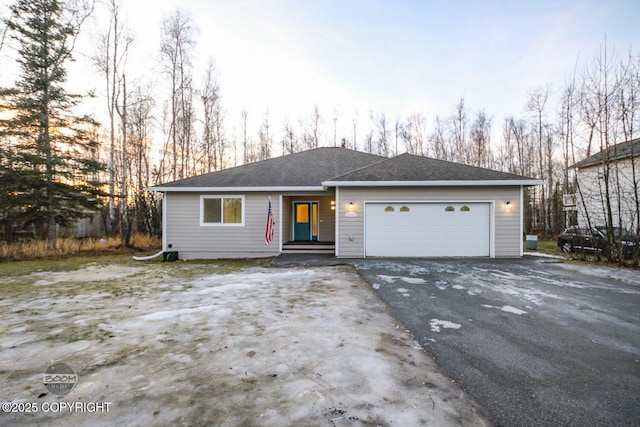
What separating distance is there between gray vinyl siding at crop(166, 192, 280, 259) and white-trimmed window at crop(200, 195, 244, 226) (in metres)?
0.15

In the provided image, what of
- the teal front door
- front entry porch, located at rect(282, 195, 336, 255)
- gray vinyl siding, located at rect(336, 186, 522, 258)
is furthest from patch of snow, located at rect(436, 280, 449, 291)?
the teal front door

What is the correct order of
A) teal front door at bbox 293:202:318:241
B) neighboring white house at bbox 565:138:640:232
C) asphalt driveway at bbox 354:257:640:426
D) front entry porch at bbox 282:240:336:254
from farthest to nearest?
teal front door at bbox 293:202:318:241
front entry porch at bbox 282:240:336:254
neighboring white house at bbox 565:138:640:232
asphalt driveway at bbox 354:257:640:426

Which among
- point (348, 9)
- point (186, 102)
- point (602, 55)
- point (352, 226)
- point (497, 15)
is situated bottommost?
point (352, 226)

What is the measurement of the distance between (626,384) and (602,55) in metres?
10.1

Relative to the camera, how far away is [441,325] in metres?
3.57

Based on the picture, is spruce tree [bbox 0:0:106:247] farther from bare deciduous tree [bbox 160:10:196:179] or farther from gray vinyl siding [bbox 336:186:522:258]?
gray vinyl siding [bbox 336:186:522:258]

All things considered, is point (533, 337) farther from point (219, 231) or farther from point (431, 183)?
point (219, 231)

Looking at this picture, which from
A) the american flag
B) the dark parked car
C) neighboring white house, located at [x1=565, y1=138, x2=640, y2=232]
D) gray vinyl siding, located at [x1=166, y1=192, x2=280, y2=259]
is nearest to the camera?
neighboring white house, located at [x1=565, y1=138, x2=640, y2=232]

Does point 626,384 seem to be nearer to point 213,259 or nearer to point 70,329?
point 70,329

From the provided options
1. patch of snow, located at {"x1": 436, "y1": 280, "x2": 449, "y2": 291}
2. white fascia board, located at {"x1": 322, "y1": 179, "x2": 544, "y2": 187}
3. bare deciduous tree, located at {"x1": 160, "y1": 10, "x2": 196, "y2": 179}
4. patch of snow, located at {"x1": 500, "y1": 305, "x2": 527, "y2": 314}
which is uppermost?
bare deciduous tree, located at {"x1": 160, "y1": 10, "x2": 196, "y2": 179}

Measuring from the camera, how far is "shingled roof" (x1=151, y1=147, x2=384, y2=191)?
33.2ft

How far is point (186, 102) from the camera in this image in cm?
1664

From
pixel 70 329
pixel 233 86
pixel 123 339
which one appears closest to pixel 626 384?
pixel 123 339

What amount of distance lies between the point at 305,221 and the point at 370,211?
11.6 ft
